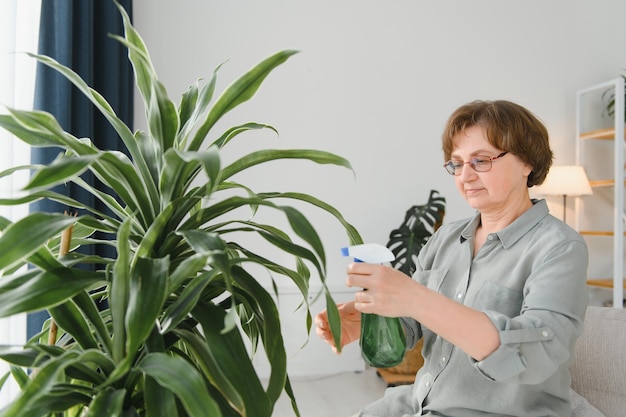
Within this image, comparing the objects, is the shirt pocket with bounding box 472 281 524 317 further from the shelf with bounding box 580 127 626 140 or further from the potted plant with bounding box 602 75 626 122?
the potted plant with bounding box 602 75 626 122

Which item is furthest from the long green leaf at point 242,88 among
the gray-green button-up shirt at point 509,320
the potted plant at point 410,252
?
the potted plant at point 410,252

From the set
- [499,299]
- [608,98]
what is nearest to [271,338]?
[499,299]

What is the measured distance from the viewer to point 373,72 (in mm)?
4238

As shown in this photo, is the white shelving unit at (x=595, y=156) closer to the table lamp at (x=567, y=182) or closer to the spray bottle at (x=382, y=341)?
the table lamp at (x=567, y=182)

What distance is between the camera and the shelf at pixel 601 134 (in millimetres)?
4332

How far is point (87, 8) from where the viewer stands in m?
2.61

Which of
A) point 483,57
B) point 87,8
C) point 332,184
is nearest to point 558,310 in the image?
point 87,8

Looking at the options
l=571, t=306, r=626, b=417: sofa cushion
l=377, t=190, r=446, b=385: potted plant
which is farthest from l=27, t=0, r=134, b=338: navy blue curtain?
l=571, t=306, r=626, b=417: sofa cushion

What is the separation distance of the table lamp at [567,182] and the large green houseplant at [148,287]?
3.70m

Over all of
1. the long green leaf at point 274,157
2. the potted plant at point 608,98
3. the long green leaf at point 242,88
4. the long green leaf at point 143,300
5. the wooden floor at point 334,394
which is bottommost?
the wooden floor at point 334,394

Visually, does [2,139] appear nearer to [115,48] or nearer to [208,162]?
[115,48]

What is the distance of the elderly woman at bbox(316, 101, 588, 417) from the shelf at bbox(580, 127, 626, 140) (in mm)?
3090

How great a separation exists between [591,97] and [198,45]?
3.04m

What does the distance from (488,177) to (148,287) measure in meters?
1.02
